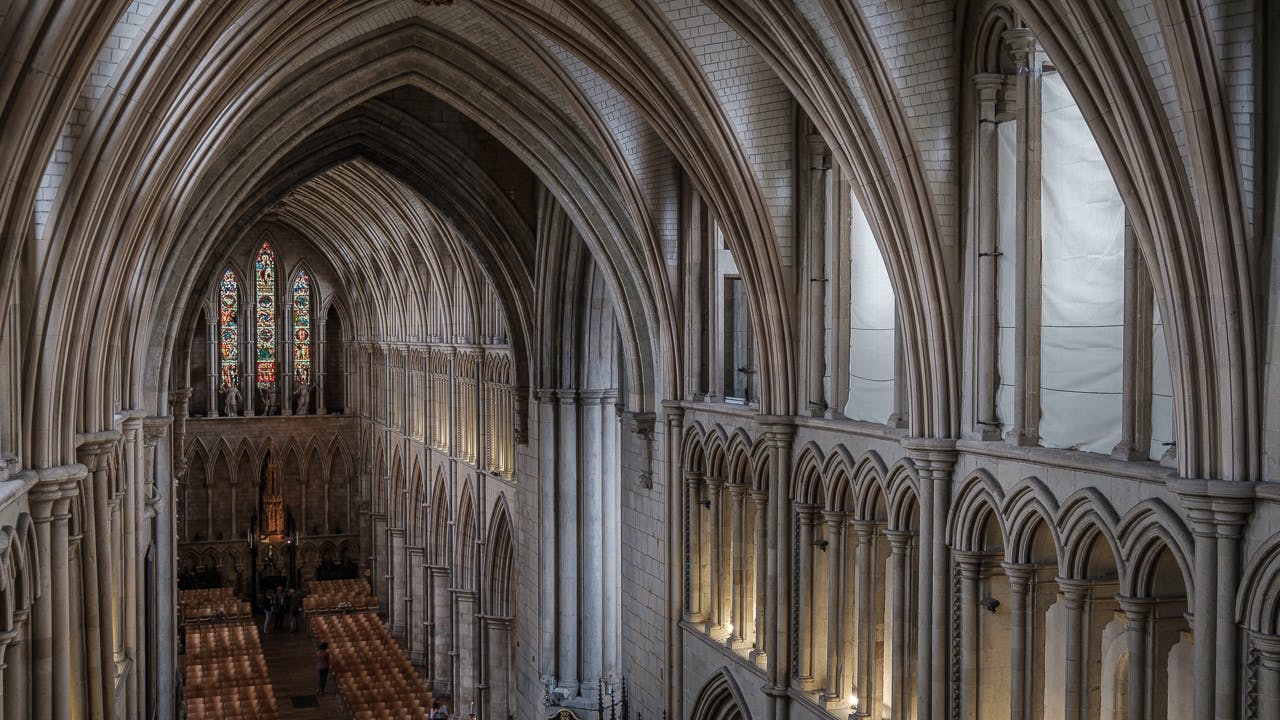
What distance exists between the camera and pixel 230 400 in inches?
1576

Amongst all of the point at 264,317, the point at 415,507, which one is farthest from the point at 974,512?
the point at 264,317

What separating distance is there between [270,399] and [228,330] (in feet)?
7.94

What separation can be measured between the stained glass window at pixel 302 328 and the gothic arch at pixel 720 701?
27246mm

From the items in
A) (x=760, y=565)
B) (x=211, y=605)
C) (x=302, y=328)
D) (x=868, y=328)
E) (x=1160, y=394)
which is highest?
(x=302, y=328)

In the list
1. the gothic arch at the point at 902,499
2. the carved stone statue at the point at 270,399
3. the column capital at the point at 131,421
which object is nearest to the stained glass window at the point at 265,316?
the carved stone statue at the point at 270,399

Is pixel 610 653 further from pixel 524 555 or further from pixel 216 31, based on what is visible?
pixel 216 31

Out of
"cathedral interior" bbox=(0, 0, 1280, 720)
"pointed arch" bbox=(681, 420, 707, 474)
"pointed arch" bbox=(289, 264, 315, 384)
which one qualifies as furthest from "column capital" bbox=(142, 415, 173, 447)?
"pointed arch" bbox=(289, 264, 315, 384)

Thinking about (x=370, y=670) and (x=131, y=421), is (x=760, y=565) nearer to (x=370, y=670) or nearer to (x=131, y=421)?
(x=131, y=421)

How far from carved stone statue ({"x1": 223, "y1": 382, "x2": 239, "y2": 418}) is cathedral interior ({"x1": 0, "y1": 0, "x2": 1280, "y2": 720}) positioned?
15.8 meters

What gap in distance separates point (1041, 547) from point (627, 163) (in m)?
8.37

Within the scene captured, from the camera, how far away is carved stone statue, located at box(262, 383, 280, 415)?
40.8 meters

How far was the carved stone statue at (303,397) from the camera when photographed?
4103cm

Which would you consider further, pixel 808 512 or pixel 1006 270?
pixel 808 512

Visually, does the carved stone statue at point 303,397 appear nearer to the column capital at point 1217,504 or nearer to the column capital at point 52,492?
the column capital at point 52,492
